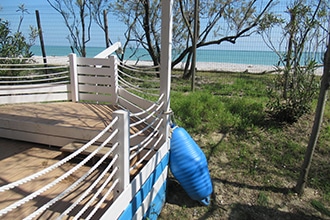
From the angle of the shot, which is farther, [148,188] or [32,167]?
[32,167]

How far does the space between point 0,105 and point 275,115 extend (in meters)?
4.24

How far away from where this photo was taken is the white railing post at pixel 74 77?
12.8 ft

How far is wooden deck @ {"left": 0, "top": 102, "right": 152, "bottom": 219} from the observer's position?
76.2 inches

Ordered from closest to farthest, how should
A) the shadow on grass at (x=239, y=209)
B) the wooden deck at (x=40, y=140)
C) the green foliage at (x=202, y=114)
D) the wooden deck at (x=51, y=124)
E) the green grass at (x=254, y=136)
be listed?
the wooden deck at (x=40, y=140) → the shadow on grass at (x=239, y=209) → the wooden deck at (x=51, y=124) → the green grass at (x=254, y=136) → the green foliage at (x=202, y=114)

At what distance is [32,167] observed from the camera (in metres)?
2.32

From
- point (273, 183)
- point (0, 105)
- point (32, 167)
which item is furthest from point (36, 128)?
point (273, 183)

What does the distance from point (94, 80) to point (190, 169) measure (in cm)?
222

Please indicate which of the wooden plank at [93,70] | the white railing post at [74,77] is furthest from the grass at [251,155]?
the white railing post at [74,77]

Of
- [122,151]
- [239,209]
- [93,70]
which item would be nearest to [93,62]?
[93,70]

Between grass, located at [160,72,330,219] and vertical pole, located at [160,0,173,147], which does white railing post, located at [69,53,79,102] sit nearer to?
grass, located at [160,72,330,219]

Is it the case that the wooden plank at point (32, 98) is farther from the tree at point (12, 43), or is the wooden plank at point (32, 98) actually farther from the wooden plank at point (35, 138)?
the tree at point (12, 43)

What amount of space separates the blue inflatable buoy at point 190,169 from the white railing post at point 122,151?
979 millimetres

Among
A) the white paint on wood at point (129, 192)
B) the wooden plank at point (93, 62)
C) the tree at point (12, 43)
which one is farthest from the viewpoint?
the tree at point (12, 43)

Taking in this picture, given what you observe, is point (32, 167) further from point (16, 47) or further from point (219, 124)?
point (16, 47)
